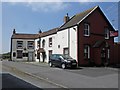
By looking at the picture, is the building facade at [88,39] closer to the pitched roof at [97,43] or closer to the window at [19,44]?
the pitched roof at [97,43]

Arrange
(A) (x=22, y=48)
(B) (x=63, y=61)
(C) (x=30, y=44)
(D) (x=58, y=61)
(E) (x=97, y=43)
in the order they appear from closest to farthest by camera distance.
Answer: (B) (x=63, y=61), (D) (x=58, y=61), (E) (x=97, y=43), (A) (x=22, y=48), (C) (x=30, y=44)

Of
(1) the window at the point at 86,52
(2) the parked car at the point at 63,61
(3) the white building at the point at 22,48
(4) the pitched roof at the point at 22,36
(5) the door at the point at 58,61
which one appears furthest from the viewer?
(4) the pitched roof at the point at 22,36

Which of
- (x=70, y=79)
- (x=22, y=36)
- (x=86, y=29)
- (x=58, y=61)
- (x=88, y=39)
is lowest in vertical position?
(x=70, y=79)

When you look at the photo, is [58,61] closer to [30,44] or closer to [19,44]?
A: [30,44]

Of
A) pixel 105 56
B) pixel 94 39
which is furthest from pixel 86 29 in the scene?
pixel 105 56

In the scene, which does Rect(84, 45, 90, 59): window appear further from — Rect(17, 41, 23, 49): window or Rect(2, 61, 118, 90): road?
Rect(17, 41, 23, 49): window

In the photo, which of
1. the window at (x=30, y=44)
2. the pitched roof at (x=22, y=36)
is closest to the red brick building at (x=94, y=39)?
the window at (x=30, y=44)

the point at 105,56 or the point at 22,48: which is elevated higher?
the point at 22,48

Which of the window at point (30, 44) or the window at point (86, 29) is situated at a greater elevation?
the window at point (86, 29)

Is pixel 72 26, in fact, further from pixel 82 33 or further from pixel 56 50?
pixel 56 50

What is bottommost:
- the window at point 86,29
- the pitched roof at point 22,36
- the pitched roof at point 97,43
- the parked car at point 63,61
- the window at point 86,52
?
the parked car at point 63,61

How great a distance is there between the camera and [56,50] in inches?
1524

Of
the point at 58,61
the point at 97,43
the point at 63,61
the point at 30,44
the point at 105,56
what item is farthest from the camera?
the point at 30,44

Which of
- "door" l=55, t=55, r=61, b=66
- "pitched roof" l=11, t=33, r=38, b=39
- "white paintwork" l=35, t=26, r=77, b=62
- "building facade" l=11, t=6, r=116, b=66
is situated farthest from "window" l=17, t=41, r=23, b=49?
"door" l=55, t=55, r=61, b=66
